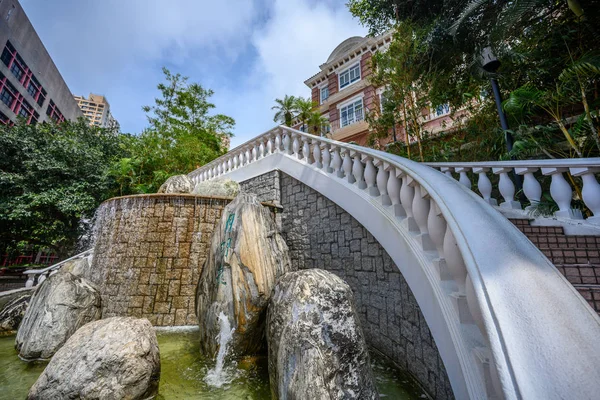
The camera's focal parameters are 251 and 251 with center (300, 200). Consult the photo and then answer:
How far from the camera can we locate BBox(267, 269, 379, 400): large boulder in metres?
2.24

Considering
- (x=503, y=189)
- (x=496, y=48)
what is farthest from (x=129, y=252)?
(x=496, y=48)

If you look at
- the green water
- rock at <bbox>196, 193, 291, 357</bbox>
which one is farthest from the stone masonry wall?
rock at <bbox>196, 193, 291, 357</bbox>

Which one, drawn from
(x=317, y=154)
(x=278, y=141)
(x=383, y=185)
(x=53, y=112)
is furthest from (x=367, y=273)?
(x=53, y=112)

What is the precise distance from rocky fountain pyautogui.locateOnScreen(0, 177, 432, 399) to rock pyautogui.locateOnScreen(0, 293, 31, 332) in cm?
145

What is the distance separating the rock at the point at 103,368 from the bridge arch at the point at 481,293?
3131 mm

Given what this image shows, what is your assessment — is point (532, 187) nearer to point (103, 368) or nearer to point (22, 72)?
point (103, 368)

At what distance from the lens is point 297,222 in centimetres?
621

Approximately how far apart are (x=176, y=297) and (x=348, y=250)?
409 cm

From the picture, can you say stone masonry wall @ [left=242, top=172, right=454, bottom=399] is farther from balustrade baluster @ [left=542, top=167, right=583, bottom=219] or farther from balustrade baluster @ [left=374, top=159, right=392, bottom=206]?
balustrade baluster @ [left=542, top=167, right=583, bottom=219]

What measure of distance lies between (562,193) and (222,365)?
4.83 metres

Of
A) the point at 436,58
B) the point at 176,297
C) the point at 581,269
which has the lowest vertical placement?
the point at 176,297

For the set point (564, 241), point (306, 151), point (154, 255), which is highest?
point (306, 151)

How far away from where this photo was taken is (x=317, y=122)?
1827 cm

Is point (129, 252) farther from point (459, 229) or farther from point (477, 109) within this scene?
point (477, 109)
